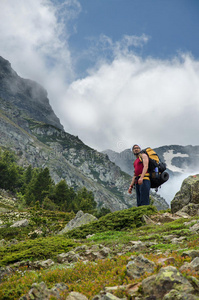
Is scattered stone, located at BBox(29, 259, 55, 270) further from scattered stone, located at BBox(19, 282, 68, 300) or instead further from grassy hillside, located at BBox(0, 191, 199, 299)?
scattered stone, located at BBox(19, 282, 68, 300)

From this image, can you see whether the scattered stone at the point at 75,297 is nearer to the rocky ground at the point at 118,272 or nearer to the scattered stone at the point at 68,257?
the rocky ground at the point at 118,272

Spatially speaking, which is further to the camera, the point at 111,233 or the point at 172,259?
the point at 111,233

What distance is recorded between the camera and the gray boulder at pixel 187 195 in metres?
15.9

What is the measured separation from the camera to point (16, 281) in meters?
5.59

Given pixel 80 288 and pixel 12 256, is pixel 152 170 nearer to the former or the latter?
pixel 12 256

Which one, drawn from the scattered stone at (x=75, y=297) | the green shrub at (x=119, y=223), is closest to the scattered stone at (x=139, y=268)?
the scattered stone at (x=75, y=297)

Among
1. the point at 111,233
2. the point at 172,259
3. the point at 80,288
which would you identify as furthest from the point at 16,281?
the point at 111,233

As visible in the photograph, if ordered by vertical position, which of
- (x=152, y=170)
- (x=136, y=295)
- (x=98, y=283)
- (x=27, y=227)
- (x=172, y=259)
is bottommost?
(x=27, y=227)

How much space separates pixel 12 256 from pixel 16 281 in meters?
2.55

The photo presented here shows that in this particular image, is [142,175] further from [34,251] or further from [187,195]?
[34,251]

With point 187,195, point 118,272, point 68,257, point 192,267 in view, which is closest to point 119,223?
point 68,257

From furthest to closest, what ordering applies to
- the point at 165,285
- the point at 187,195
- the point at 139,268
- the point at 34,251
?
the point at 187,195, the point at 34,251, the point at 139,268, the point at 165,285

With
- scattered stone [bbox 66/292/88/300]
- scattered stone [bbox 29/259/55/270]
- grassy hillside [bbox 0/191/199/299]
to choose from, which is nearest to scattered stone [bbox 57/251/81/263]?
grassy hillside [bbox 0/191/199/299]

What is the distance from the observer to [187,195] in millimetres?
16141
